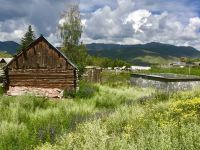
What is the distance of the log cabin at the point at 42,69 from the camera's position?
33.2 m

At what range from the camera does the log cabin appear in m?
33.2

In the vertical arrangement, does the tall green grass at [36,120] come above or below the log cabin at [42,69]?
below

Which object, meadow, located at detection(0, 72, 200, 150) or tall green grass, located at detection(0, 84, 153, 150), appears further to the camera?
tall green grass, located at detection(0, 84, 153, 150)

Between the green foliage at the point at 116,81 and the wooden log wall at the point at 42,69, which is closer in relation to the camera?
the wooden log wall at the point at 42,69

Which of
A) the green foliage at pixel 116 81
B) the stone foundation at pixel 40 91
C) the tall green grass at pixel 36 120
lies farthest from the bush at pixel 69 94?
the green foliage at pixel 116 81

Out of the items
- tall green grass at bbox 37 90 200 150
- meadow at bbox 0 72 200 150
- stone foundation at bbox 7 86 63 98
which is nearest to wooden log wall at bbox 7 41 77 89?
stone foundation at bbox 7 86 63 98

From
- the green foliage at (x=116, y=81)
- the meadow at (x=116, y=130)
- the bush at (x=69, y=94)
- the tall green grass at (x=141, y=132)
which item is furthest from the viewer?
the green foliage at (x=116, y=81)

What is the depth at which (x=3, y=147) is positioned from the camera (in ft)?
31.9

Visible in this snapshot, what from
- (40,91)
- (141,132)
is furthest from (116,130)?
(40,91)

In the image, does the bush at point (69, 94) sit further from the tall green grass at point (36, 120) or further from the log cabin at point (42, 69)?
the log cabin at point (42, 69)

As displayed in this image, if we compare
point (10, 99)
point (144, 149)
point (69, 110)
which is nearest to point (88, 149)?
point (144, 149)

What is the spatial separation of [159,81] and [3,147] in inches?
1049

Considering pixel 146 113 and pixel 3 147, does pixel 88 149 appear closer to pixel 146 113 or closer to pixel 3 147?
pixel 3 147

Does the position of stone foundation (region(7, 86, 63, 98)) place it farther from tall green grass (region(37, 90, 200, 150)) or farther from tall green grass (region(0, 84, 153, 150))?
tall green grass (region(37, 90, 200, 150))
